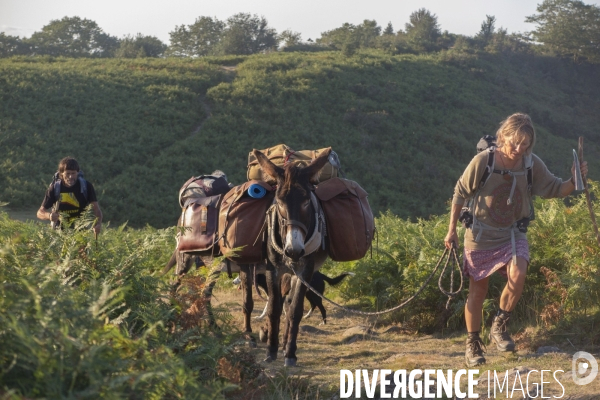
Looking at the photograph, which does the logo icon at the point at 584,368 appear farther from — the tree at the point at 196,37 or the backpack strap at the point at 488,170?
the tree at the point at 196,37

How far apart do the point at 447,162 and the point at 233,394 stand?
29.9 m

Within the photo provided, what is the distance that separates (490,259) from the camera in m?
5.64

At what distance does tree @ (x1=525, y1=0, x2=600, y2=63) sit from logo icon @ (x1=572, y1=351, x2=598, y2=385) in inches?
2263

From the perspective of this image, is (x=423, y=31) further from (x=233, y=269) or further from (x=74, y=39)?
(x=233, y=269)

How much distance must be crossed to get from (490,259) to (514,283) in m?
0.27

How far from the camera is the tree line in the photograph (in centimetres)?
5878

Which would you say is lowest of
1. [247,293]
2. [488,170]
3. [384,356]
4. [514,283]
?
[384,356]

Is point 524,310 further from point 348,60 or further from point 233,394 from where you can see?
point 348,60

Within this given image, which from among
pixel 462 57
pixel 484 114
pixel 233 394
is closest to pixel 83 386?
pixel 233 394

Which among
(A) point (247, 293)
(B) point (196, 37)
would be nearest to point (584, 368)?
(A) point (247, 293)

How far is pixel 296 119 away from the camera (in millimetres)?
34656

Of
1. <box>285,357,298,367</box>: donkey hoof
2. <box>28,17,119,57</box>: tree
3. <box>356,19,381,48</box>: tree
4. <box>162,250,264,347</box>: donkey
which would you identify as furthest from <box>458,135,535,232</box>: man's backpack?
<box>28,17,119,57</box>: tree

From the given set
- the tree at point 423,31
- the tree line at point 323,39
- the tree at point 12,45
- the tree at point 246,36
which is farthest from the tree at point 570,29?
the tree at point 12,45

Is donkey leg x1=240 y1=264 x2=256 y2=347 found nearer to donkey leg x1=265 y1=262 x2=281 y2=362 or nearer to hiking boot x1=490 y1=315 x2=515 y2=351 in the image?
donkey leg x1=265 y1=262 x2=281 y2=362
